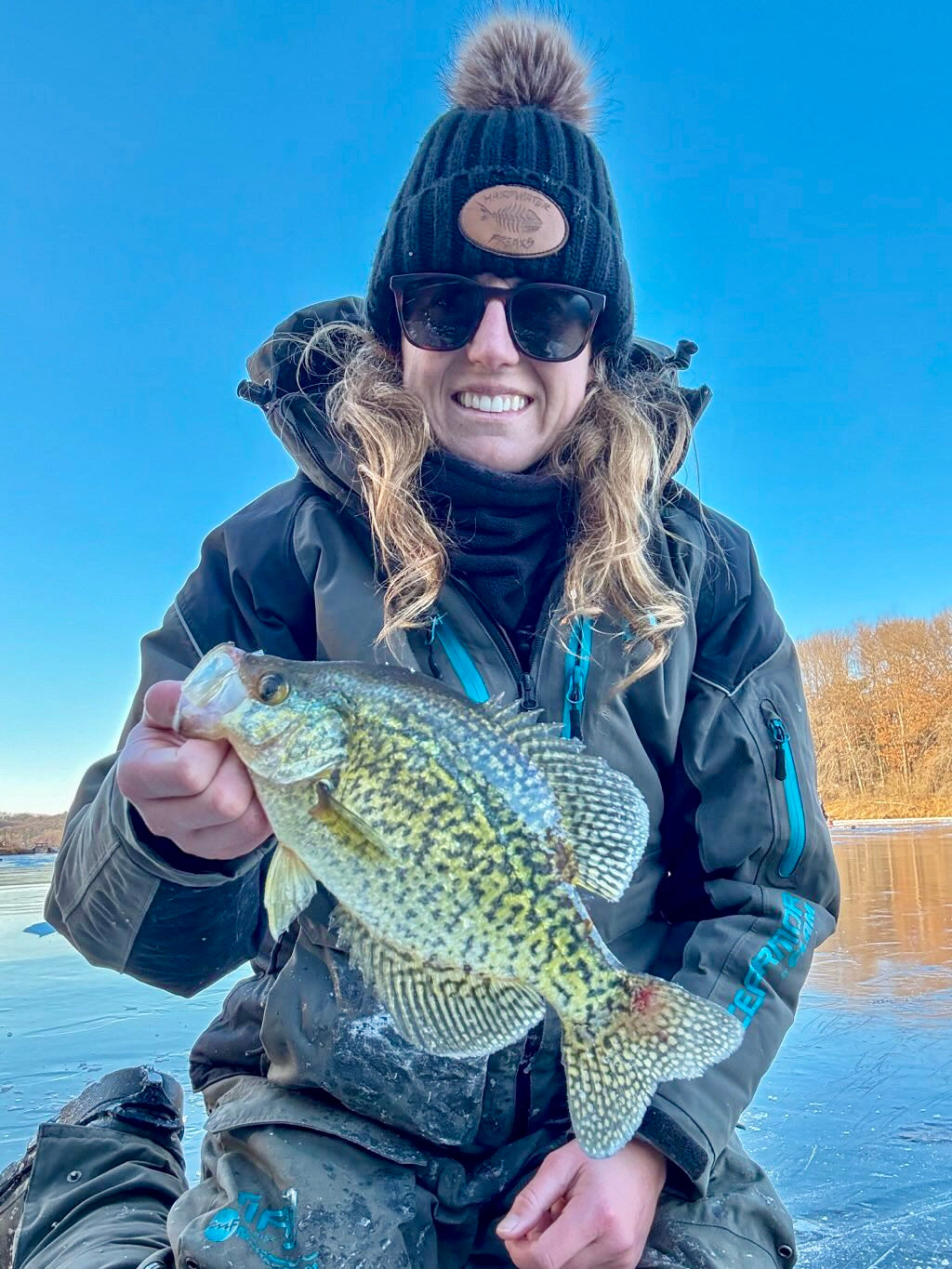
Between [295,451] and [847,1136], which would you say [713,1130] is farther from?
[295,451]

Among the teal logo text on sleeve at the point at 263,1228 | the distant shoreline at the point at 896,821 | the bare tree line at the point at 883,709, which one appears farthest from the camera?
the bare tree line at the point at 883,709

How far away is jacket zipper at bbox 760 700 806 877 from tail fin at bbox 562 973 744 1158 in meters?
0.90


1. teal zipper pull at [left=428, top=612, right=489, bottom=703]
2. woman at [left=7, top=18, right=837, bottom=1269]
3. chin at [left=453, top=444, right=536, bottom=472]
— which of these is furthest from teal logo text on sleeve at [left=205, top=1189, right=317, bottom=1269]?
chin at [left=453, top=444, right=536, bottom=472]

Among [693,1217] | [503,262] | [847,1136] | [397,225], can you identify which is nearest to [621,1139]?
[693,1217]

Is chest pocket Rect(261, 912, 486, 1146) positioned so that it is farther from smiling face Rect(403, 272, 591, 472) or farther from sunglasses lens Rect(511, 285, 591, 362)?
sunglasses lens Rect(511, 285, 591, 362)

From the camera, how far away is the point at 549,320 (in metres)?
3.05

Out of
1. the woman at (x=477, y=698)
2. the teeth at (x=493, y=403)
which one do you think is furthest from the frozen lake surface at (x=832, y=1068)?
the teeth at (x=493, y=403)

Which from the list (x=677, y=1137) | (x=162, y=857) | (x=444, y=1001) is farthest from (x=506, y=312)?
(x=677, y=1137)

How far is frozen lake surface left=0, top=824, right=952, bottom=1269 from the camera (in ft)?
9.95

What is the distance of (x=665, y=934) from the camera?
3.00 m

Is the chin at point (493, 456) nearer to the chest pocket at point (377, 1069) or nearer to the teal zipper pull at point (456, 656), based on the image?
the teal zipper pull at point (456, 656)

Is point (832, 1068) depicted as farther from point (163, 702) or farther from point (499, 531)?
point (163, 702)

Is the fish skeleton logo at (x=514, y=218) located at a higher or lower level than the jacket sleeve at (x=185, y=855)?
higher

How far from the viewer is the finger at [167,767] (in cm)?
202
